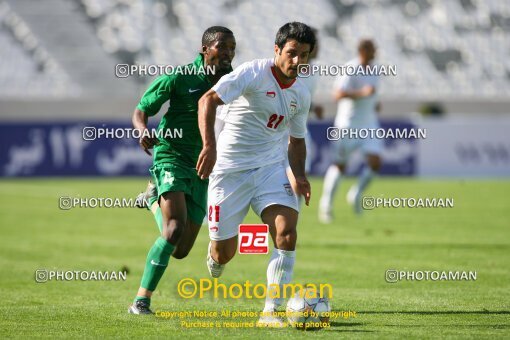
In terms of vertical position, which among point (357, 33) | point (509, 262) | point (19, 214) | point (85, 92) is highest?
point (357, 33)

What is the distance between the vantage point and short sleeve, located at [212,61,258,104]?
6.82 m

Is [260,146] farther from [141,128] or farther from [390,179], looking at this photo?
[390,179]

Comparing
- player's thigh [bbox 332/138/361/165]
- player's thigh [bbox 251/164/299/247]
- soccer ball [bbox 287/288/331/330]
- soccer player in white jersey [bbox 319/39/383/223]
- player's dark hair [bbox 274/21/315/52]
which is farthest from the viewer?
player's thigh [bbox 332/138/361/165]

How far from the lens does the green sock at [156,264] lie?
7605 millimetres

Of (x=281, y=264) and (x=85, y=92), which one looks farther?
(x=85, y=92)

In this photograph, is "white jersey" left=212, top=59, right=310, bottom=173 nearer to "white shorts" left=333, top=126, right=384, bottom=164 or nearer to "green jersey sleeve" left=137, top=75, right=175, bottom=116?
"green jersey sleeve" left=137, top=75, right=175, bottom=116

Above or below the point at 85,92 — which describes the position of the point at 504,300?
below

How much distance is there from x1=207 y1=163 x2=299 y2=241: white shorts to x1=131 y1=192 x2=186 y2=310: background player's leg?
27 centimetres

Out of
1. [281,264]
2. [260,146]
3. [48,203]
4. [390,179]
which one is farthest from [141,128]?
[390,179]

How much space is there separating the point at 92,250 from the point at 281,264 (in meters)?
6.30

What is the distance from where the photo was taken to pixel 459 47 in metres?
37.2

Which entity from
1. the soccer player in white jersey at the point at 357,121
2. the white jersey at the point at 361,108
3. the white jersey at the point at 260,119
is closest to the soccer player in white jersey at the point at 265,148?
the white jersey at the point at 260,119

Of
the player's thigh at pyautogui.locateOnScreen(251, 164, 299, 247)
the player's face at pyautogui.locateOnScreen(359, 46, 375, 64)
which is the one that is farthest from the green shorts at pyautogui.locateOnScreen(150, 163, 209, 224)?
the player's face at pyautogui.locateOnScreen(359, 46, 375, 64)

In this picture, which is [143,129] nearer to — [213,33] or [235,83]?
[213,33]
